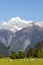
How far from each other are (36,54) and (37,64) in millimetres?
57904

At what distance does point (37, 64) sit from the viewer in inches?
1764

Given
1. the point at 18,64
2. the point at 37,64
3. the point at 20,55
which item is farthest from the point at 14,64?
the point at 20,55

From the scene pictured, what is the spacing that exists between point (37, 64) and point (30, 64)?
138 cm

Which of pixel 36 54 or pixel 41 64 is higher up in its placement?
pixel 36 54

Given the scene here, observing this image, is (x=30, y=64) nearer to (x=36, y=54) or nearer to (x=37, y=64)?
(x=37, y=64)

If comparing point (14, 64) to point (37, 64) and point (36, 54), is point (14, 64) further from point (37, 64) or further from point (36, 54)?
point (36, 54)

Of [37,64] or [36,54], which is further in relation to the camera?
[36,54]

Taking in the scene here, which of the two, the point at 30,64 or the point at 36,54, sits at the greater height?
the point at 36,54

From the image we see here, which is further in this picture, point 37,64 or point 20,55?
point 20,55

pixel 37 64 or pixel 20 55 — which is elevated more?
pixel 20 55

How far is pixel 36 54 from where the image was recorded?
102500 millimetres

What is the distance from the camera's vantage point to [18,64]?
A: 44625mm

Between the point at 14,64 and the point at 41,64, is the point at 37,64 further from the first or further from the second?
the point at 14,64

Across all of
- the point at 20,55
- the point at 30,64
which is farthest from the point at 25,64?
the point at 20,55
